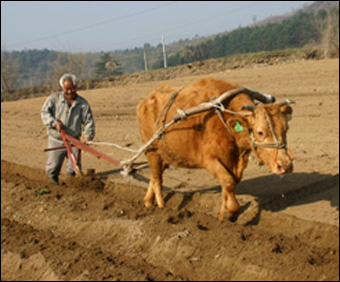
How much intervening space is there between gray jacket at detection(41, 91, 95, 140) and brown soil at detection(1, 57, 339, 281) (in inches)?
38.3

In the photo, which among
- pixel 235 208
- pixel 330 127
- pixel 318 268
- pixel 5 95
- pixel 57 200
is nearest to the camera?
pixel 318 268

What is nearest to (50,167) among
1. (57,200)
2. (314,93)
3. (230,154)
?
(57,200)

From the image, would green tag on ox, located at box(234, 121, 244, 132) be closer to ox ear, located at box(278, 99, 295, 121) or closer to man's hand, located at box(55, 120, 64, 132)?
→ ox ear, located at box(278, 99, 295, 121)

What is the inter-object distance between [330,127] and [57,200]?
6.87 m

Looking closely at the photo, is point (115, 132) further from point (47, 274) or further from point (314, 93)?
point (47, 274)

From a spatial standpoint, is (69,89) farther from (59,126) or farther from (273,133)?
(273,133)

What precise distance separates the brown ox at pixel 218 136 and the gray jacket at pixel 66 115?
1.60 meters

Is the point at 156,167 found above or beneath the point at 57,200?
above

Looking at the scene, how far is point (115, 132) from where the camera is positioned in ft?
49.5

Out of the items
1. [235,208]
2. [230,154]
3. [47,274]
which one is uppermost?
[230,154]

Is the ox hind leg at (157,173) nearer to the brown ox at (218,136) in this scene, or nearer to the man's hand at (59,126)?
the brown ox at (218,136)

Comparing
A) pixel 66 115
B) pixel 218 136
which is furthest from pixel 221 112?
pixel 66 115

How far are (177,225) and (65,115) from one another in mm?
3397

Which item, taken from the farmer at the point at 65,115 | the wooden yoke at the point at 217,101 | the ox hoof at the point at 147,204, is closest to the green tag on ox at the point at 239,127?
the wooden yoke at the point at 217,101
